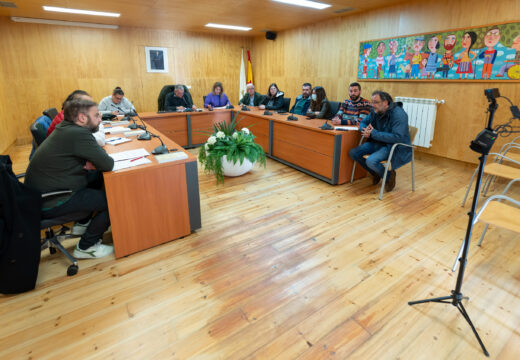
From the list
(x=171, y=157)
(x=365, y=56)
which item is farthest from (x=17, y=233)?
(x=365, y=56)

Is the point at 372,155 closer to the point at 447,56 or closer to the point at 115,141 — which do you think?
the point at 447,56

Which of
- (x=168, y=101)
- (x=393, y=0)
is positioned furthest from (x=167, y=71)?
(x=393, y=0)

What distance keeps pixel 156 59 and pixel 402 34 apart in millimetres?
5253

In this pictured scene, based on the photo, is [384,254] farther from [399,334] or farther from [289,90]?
Result: [289,90]

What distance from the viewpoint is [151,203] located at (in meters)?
2.29

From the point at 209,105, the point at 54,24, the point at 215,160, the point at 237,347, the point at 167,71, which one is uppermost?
→ the point at 54,24

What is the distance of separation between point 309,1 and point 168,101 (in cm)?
294

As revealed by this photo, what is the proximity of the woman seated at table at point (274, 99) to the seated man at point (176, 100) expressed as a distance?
1.41m

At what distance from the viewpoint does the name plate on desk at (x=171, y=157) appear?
232 cm

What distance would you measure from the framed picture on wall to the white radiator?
5.37m

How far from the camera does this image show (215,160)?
3715 millimetres

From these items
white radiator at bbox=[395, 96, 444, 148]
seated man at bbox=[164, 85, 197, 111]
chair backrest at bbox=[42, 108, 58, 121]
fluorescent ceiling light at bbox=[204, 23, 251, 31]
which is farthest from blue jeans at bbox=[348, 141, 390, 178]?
fluorescent ceiling light at bbox=[204, 23, 251, 31]

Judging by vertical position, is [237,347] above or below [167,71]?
below

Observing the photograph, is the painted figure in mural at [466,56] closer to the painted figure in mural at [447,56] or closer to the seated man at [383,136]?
the painted figure in mural at [447,56]
